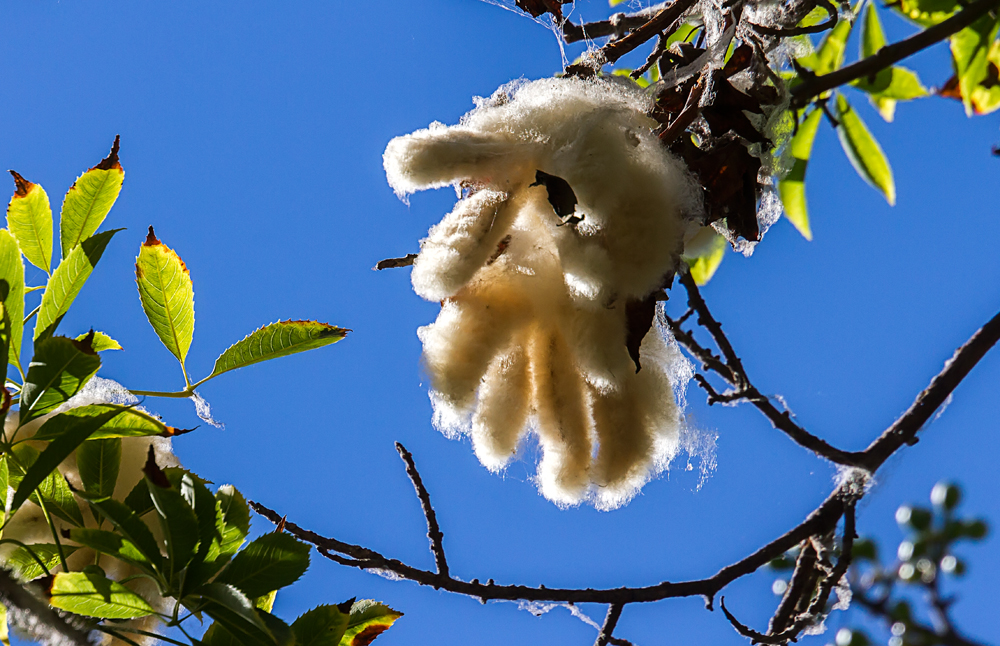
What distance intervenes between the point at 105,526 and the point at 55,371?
281mm

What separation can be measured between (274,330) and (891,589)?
6.10ft

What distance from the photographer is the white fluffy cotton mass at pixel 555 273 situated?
756 mm

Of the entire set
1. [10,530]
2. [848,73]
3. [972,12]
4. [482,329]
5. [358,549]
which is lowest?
[10,530]

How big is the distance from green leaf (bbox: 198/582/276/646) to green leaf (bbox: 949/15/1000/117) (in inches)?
43.0

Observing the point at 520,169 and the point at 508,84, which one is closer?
the point at 520,169

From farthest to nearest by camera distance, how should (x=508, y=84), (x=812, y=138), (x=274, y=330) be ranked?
(x=812, y=138), (x=508, y=84), (x=274, y=330)

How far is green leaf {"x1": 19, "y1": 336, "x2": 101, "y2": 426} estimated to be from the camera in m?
0.63

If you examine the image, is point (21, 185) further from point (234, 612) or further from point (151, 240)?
point (234, 612)

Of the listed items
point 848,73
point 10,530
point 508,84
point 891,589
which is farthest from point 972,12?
point 891,589

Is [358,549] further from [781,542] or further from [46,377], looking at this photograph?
[781,542]

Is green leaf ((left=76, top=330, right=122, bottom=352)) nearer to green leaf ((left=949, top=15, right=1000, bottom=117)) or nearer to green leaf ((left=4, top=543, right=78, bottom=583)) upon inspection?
green leaf ((left=4, top=543, right=78, bottom=583))

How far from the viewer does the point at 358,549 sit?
1.06 m

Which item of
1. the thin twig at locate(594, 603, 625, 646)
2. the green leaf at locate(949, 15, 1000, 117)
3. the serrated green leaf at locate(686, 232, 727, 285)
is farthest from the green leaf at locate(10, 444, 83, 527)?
the green leaf at locate(949, 15, 1000, 117)

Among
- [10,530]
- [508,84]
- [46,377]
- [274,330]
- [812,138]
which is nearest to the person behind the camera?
[46,377]
